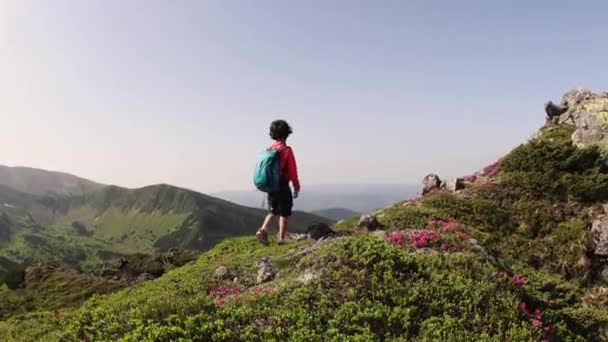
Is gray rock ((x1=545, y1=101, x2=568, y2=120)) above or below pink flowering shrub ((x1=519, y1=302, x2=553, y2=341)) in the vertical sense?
above

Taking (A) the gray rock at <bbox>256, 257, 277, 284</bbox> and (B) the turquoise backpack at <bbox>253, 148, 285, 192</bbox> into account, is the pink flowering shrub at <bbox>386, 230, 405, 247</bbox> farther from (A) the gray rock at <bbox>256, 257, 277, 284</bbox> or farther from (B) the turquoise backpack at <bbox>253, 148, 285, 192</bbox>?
(B) the turquoise backpack at <bbox>253, 148, 285, 192</bbox>

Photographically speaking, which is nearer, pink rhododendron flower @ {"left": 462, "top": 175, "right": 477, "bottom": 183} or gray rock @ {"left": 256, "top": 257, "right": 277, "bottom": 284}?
gray rock @ {"left": 256, "top": 257, "right": 277, "bottom": 284}

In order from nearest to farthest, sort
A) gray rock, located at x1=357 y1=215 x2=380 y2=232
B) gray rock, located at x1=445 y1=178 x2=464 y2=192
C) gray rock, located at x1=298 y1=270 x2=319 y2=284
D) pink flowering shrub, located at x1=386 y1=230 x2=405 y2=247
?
gray rock, located at x1=298 y1=270 x2=319 y2=284, pink flowering shrub, located at x1=386 y1=230 x2=405 y2=247, gray rock, located at x1=357 y1=215 x2=380 y2=232, gray rock, located at x1=445 y1=178 x2=464 y2=192

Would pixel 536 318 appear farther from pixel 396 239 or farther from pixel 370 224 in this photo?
pixel 370 224

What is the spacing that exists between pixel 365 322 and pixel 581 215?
19138mm

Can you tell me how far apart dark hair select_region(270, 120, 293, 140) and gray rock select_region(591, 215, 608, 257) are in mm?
14863

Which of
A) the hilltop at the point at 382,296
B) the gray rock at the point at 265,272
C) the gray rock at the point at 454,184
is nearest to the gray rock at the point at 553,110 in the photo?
the gray rock at the point at 454,184

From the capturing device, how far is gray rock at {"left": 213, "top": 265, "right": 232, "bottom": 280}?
48.4ft

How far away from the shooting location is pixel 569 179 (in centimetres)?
2617

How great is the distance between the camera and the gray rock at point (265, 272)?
13672mm

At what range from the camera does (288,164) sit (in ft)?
51.6

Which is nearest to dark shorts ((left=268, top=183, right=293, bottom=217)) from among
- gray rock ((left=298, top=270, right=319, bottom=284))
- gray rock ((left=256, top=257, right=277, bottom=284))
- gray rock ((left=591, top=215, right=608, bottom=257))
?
gray rock ((left=256, top=257, right=277, bottom=284))

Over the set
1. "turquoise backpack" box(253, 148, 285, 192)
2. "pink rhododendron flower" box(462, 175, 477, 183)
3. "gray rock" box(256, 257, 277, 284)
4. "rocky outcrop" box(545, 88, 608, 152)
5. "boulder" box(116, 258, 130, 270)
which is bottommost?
"boulder" box(116, 258, 130, 270)

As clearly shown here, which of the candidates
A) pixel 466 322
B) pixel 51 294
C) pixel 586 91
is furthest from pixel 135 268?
pixel 586 91
